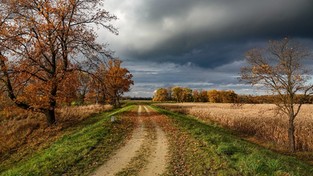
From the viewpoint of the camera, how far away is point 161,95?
165m

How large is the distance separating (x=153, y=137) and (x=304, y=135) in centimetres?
1039

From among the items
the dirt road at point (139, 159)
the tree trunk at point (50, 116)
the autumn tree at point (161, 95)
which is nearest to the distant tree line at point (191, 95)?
the autumn tree at point (161, 95)

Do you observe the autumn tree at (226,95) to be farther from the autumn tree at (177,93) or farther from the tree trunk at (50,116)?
the tree trunk at (50,116)

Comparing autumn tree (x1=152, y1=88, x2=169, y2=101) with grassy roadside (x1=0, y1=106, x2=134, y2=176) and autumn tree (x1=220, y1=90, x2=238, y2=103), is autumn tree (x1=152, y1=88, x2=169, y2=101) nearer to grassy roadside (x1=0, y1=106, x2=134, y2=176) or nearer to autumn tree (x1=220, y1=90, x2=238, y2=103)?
autumn tree (x1=220, y1=90, x2=238, y2=103)

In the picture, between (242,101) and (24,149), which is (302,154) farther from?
(24,149)

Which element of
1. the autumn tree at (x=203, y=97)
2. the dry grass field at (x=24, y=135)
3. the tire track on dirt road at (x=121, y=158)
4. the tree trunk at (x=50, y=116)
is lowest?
the dry grass field at (x=24, y=135)

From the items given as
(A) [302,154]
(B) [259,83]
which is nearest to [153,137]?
(B) [259,83]

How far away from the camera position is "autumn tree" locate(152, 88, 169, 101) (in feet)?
538

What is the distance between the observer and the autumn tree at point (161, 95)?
16393cm

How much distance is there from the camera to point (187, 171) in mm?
10156

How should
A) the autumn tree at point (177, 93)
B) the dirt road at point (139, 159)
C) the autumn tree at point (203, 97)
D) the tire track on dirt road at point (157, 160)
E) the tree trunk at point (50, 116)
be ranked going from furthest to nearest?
1. the autumn tree at point (177, 93)
2. the autumn tree at point (203, 97)
3. the tree trunk at point (50, 116)
4. the dirt road at point (139, 159)
5. the tire track on dirt road at point (157, 160)

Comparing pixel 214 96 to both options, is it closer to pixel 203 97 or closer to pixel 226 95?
pixel 226 95

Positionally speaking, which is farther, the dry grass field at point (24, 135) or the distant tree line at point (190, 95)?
the distant tree line at point (190, 95)

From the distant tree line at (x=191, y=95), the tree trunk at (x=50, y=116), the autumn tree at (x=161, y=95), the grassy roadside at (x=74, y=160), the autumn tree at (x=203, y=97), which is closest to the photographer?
the grassy roadside at (x=74, y=160)
